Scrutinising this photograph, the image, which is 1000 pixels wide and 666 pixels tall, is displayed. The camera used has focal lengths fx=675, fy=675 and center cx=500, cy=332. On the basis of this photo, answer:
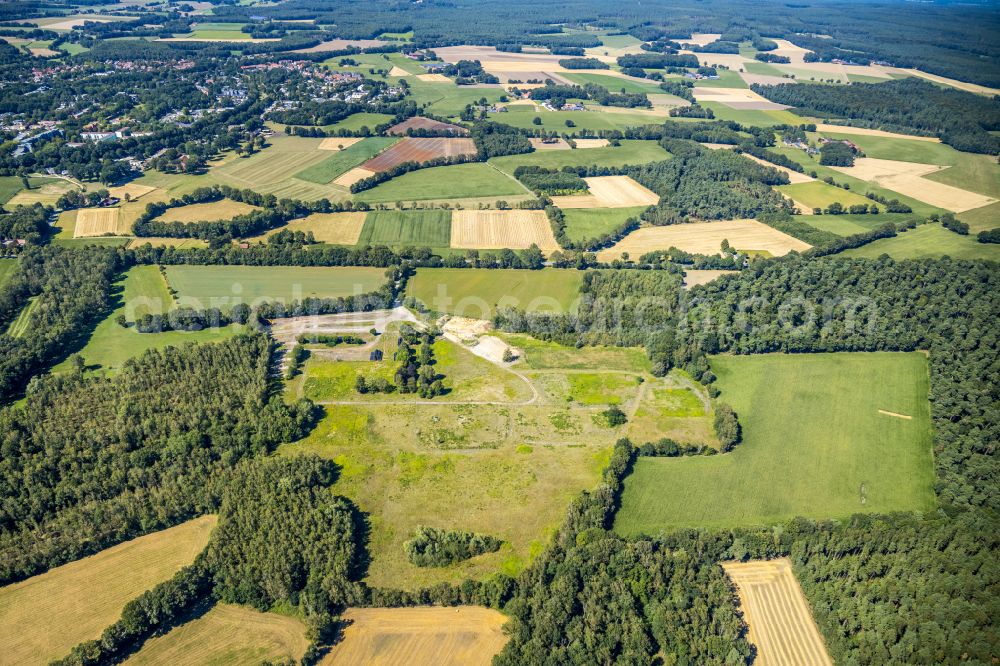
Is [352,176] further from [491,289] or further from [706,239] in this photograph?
[706,239]

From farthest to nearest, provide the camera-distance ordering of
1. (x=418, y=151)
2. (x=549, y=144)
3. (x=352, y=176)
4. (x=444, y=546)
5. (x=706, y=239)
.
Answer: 1. (x=549, y=144)
2. (x=418, y=151)
3. (x=352, y=176)
4. (x=706, y=239)
5. (x=444, y=546)

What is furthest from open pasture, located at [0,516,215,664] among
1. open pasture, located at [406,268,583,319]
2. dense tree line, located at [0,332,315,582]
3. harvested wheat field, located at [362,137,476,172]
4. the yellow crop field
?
harvested wheat field, located at [362,137,476,172]

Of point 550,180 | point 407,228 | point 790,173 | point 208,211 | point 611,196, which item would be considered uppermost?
point 790,173

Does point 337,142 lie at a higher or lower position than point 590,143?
lower

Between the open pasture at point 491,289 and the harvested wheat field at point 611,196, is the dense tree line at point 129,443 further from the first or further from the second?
the harvested wheat field at point 611,196

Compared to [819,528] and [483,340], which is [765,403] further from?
[483,340]

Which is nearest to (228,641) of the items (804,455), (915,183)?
(804,455)

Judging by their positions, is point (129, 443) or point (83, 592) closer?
point (83, 592)
